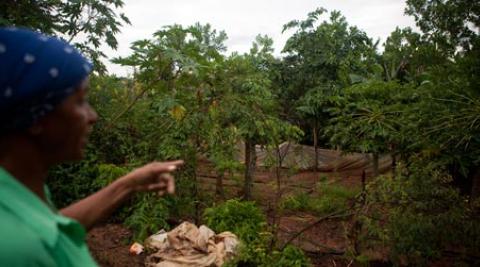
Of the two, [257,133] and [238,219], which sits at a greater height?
[257,133]

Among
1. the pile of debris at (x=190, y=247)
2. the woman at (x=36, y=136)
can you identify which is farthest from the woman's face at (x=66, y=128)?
A: the pile of debris at (x=190, y=247)

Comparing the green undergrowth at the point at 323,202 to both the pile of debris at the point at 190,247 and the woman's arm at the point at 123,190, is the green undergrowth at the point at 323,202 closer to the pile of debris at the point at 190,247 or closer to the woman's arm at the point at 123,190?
the pile of debris at the point at 190,247

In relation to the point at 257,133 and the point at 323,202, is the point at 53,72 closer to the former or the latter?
the point at 257,133

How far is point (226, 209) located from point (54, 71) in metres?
4.69

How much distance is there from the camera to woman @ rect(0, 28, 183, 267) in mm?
739

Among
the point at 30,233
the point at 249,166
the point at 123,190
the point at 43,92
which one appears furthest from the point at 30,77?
the point at 249,166

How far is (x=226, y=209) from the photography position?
536 centimetres

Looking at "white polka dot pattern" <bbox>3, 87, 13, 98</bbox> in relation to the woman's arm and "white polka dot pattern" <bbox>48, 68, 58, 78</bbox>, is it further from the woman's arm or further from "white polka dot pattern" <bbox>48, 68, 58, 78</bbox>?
the woman's arm

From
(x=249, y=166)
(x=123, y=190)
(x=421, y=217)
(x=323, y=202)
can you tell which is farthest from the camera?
(x=249, y=166)

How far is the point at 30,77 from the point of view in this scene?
2.48 feet

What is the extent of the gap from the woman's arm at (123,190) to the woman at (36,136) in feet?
0.81

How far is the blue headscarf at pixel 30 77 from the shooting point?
0.75m

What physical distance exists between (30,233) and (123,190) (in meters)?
0.45

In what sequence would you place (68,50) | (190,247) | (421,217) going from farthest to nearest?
1. (190,247)
2. (421,217)
3. (68,50)
